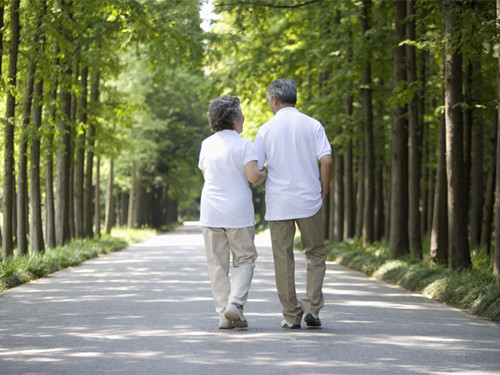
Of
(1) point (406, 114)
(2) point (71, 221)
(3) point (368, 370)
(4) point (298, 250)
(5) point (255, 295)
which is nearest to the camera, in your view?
(3) point (368, 370)

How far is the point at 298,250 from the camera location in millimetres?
29250

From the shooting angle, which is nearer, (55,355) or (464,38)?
(55,355)

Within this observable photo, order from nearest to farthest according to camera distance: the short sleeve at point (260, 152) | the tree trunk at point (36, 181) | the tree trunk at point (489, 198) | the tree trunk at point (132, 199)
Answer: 1. the short sleeve at point (260, 152)
2. the tree trunk at point (36, 181)
3. the tree trunk at point (489, 198)
4. the tree trunk at point (132, 199)

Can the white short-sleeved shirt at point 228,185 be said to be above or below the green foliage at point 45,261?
above

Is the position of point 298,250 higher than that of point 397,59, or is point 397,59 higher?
point 397,59

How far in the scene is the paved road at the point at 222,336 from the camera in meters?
6.22

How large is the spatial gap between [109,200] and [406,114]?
2256cm

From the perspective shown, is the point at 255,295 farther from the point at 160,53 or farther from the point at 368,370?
the point at 160,53

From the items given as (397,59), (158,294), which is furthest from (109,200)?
(158,294)

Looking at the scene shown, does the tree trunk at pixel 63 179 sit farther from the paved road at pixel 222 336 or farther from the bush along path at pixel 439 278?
the paved road at pixel 222 336

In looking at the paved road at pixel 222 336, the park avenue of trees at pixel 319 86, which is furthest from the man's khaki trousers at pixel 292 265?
the park avenue of trees at pixel 319 86

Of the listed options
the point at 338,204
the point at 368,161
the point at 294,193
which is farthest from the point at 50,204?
the point at 294,193

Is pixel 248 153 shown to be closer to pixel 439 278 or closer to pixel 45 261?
pixel 439 278

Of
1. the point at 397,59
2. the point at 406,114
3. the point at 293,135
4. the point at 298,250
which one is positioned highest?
the point at 397,59
